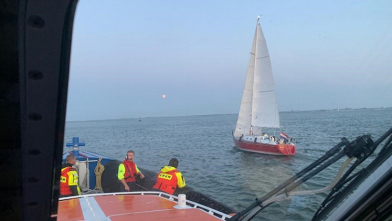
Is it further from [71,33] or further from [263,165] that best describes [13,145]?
[263,165]

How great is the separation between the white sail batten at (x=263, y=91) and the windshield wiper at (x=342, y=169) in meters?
28.5

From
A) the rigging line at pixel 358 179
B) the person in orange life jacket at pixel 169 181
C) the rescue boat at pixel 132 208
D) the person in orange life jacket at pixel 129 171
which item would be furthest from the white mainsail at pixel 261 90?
the rigging line at pixel 358 179

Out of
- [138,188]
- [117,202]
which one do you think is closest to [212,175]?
[138,188]

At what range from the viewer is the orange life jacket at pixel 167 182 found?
236 inches

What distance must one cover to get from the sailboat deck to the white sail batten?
86.9 feet

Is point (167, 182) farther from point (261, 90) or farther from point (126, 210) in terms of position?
point (261, 90)

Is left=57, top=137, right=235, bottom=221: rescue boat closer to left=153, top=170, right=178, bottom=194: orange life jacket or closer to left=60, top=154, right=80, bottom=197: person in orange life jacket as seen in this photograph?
left=153, top=170, right=178, bottom=194: orange life jacket

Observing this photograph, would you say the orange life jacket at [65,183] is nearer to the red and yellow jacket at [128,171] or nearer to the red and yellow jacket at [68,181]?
the red and yellow jacket at [68,181]

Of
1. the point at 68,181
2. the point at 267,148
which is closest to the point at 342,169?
the point at 68,181

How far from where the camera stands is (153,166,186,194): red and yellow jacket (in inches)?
236

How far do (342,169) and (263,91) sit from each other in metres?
29.3

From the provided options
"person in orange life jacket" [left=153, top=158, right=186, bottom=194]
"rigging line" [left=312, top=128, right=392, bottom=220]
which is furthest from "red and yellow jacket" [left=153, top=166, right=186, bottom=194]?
"rigging line" [left=312, top=128, right=392, bottom=220]

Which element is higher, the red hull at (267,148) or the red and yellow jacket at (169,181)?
the red and yellow jacket at (169,181)

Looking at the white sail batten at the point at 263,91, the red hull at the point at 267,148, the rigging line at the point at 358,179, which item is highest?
the white sail batten at the point at 263,91
